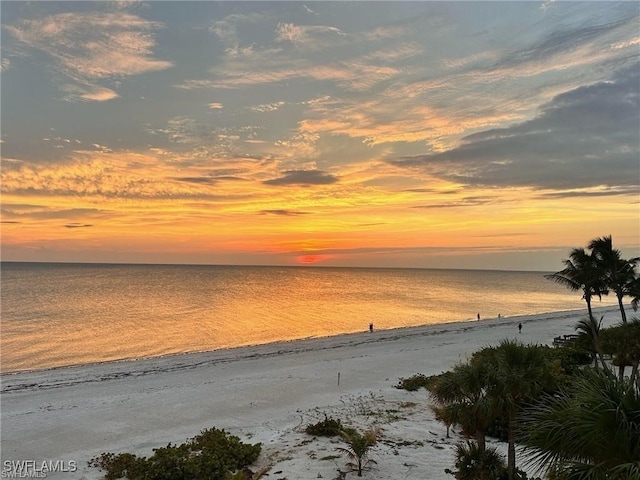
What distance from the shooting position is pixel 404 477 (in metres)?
13.2

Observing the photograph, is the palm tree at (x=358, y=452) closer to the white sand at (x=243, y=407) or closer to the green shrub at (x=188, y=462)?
the white sand at (x=243, y=407)

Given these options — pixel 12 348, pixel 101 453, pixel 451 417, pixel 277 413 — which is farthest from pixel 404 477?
pixel 12 348

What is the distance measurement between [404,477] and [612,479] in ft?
32.9

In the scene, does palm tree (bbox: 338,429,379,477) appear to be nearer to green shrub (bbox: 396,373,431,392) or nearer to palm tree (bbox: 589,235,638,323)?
green shrub (bbox: 396,373,431,392)

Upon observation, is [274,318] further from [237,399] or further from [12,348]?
[237,399]

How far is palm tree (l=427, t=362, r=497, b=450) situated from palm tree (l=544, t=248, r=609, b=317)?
71.9ft

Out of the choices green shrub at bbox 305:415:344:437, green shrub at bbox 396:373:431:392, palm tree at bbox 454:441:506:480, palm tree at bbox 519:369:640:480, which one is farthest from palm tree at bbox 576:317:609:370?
palm tree at bbox 519:369:640:480

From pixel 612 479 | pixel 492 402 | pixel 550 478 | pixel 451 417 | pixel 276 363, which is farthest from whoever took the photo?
pixel 276 363

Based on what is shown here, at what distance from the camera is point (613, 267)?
2909cm

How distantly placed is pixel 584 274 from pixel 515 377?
23296 millimetres

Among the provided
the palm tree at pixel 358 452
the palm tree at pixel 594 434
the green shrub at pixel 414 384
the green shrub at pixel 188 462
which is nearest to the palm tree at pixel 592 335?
the green shrub at pixel 414 384

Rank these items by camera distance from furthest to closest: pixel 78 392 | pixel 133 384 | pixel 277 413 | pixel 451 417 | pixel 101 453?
1. pixel 133 384
2. pixel 78 392
3. pixel 277 413
4. pixel 101 453
5. pixel 451 417


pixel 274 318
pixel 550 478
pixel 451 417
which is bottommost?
pixel 274 318

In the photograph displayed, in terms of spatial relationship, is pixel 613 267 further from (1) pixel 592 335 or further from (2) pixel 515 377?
(2) pixel 515 377
